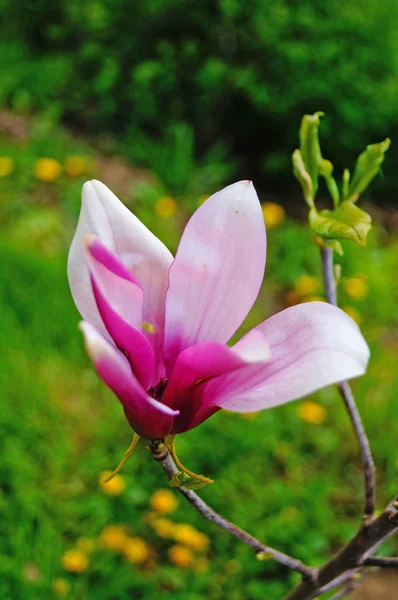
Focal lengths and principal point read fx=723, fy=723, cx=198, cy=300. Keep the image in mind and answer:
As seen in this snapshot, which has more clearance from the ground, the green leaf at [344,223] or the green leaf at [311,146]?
the green leaf at [311,146]

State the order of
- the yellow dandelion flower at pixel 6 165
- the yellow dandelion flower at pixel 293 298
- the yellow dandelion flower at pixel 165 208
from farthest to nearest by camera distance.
A: the yellow dandelion flower at pixel 6 165 → the yellow dandelion flower at pixel 165 208 → the yellow dandelion flower at pixel 293 298

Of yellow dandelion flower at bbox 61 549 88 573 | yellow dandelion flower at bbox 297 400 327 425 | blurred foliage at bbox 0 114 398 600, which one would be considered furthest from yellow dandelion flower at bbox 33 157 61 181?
yellow dandelion flower at bbox 61 549 88 573

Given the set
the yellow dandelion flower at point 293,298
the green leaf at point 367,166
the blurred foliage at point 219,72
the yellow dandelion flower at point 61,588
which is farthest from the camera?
the blurred foliage at point 219,72

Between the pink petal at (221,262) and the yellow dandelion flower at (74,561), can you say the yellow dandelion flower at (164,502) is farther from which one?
the pink petal at (221,262)

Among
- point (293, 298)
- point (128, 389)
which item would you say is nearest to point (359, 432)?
point (128, 389)

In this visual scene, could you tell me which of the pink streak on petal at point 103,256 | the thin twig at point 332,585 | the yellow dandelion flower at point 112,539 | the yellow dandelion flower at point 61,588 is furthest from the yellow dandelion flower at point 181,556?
the pink streak on petal at point 103,256

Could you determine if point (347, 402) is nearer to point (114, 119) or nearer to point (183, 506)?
point (183, 506)

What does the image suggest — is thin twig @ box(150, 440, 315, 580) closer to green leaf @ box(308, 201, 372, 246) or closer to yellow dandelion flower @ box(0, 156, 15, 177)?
green leaf @ box(308, 201, 372, 246)
